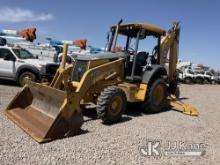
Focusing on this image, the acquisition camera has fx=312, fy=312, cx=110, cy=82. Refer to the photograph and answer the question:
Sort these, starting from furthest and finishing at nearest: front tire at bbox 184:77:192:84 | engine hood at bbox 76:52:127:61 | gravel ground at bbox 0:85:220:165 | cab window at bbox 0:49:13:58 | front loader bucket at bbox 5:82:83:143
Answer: front tire at bbox 184:77:192:84, cab window at bbox 0:49:13:58, engine hood at bbox 76:52:127:61, front loader bucket at bbox 5:82:83:143, gravel ground at bbox 0:85:220:165

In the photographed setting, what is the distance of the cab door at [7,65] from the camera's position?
14.0 meters

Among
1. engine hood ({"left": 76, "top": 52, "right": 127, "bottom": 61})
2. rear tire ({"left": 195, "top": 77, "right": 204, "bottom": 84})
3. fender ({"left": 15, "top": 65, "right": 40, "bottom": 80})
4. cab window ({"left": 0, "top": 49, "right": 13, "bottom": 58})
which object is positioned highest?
engine hood ({"left": 76, "top": 52, "right": 127, "bottom": 61})

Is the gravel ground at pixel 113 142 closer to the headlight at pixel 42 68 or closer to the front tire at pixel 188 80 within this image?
the headlight at pixel 42 68

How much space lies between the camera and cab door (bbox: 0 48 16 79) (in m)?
14.0

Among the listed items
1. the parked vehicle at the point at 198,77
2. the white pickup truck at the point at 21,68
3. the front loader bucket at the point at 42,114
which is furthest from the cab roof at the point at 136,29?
the parked vehicle at the point at 198,77

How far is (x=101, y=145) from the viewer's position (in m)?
6.23

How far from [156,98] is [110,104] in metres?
2.62

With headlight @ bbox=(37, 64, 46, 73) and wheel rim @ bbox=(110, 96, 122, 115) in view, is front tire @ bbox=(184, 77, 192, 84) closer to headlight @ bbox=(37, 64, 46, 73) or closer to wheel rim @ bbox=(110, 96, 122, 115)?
headlight @ bbox=(37, 64, 46, 73)

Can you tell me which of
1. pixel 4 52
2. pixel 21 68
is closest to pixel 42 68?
pixel 21 68

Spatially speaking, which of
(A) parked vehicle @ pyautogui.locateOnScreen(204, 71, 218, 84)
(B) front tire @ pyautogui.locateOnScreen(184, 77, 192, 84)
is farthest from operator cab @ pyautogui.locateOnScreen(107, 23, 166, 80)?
(A) parked vehicle @ pyautogui.locateOnScreen(204, 71, 218, 84)

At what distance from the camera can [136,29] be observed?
31.4 feet

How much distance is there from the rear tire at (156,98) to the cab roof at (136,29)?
1.53 meters

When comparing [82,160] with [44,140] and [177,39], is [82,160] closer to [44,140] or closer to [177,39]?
[44,140]

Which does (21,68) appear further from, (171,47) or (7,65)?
(171,47)
